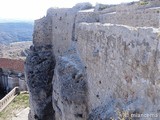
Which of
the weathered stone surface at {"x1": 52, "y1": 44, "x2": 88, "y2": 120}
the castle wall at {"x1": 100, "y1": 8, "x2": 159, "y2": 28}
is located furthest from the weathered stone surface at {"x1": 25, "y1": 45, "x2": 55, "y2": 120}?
the castle wall at {"x1": 100, "y1": 8, "x2": 159, "y2": 28}

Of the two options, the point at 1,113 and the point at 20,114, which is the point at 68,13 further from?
the point at 1,113

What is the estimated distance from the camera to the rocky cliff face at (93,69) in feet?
27.6

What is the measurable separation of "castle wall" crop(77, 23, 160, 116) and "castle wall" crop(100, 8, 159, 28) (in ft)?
6.56

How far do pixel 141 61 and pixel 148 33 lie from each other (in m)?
0.69

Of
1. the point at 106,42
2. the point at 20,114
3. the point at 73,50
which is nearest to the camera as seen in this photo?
the point at 106,42

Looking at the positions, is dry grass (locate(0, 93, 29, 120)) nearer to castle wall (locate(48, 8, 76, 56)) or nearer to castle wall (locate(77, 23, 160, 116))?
castle wall (locate(48, 8, 76, 56))

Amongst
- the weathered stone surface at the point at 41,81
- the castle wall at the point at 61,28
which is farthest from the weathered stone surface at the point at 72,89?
the weathered stone surface at the point at 41,81

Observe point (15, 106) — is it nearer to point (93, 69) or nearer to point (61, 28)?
point (61, 28)

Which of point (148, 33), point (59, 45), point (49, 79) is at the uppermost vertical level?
point (148, 33)

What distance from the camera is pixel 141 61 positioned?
859 centimetres

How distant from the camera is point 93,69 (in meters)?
12.9

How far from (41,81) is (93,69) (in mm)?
9328

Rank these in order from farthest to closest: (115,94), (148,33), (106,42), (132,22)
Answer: (132,22) < (106,42) < (115,94) < (148,33)

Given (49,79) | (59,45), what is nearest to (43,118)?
(49,79)
